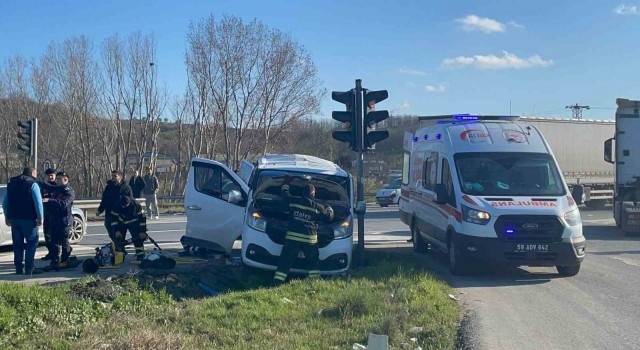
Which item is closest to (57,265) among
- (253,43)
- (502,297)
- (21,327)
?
(21,327)

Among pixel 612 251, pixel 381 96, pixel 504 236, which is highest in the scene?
pixel 381 96

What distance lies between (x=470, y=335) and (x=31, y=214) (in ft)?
24.3

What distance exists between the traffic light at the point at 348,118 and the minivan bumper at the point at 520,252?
2677 mm

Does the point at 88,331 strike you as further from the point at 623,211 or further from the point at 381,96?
the point at 623,211

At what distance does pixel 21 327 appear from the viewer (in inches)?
264

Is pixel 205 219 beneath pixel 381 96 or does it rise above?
beneath

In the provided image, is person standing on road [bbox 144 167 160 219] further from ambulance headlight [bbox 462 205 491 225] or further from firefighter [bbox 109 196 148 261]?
ambulance headlight [bbox 462 205 491 225]

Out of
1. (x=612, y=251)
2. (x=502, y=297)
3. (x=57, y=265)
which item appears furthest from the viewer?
(x=612, y=251)

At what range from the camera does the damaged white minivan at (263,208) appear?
1055 centimetres

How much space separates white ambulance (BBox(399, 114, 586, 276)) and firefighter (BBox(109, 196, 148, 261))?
543cm

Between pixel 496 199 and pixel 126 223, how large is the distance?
21.5 ft

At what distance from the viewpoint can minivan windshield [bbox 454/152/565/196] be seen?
11344 mm

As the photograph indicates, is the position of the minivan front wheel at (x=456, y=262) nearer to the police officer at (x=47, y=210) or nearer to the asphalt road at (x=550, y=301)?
the asphalt road at (x=550, y=301)

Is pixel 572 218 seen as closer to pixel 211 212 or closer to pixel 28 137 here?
pixel 211 212
